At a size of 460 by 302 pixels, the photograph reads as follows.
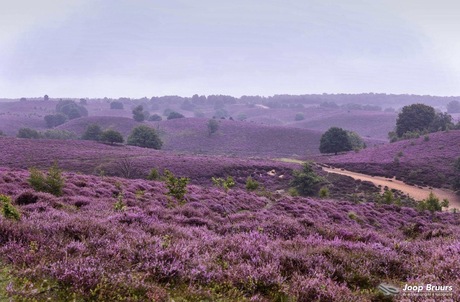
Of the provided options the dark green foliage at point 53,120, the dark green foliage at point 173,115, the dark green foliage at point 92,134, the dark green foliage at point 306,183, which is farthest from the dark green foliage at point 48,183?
the dark green foliage at point 53,120

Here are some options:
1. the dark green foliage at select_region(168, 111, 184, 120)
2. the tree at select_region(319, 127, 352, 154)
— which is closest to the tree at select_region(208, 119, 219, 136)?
the dark green foliage at select_region(168, 111, 184, 120)

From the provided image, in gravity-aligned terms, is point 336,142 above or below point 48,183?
below

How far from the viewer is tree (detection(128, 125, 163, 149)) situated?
3511 inches

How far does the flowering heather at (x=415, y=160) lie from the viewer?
5331 cm

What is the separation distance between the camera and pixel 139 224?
926 centimetres

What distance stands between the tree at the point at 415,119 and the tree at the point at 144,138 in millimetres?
80282

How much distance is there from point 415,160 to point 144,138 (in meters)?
70.2

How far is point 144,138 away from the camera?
9031cm

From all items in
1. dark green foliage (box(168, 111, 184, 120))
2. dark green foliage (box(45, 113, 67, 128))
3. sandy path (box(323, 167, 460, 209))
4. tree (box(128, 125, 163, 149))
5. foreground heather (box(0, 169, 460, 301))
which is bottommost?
sandy path (box(323, 167, 460, 209))

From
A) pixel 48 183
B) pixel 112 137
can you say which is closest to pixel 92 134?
pixel 112 137

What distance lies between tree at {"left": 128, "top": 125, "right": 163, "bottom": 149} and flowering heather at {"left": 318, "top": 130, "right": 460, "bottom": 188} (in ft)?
170

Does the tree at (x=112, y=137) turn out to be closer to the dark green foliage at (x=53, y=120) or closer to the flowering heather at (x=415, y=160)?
the flowering heather at (x=415, y=160)

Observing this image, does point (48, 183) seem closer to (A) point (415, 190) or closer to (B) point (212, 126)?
(A) point (415, 190)

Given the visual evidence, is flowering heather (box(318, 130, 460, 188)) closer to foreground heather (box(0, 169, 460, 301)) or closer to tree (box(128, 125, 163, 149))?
tree (box(128, 125, 163, 149))
